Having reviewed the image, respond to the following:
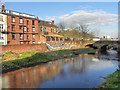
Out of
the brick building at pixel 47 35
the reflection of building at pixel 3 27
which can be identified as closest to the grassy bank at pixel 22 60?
the brick building at pixel 47 35

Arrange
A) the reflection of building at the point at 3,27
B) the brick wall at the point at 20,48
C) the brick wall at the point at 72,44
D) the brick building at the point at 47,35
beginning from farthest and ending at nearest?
the brick wall at the point at 72,44, the brick building at the point at 47,35, the reflection of building at the point at 3,27, the brick wall at the point at 20,48

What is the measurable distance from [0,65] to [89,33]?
7697 cm

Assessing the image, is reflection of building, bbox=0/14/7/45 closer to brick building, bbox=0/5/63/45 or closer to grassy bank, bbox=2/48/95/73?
brick building, bbox=0/5/63/45

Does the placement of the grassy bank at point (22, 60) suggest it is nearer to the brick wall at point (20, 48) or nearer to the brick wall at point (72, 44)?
the brick wall at point (20, 48)

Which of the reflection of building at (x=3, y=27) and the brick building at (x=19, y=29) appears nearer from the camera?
the reflection of building at (x=3, y=27)

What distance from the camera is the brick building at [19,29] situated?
39.2 metres

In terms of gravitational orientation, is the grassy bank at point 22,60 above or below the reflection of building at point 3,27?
below

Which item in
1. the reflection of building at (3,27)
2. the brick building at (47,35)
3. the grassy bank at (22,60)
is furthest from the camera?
the brick building at (47,35)

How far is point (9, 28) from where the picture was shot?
40.5 m

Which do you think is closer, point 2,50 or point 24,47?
point 2,50

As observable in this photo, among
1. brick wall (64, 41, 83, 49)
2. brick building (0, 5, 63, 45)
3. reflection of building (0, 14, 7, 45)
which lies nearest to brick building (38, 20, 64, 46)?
brick building (0, 5, 63, 45)

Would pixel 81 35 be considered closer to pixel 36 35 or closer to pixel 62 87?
pixel 36 35

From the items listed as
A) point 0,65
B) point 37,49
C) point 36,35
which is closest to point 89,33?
point 36,35

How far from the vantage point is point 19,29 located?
43.3 metres
